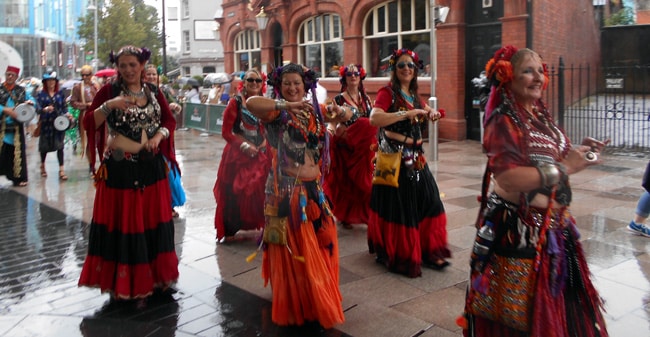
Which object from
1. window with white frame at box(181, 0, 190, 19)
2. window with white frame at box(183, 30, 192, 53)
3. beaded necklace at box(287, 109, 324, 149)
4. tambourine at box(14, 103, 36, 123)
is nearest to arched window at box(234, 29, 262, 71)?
tambourine at box(14, 103, 36, 123)

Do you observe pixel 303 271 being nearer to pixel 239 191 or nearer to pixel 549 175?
pixel 549 175

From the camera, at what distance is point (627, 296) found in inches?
191

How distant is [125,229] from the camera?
496cm

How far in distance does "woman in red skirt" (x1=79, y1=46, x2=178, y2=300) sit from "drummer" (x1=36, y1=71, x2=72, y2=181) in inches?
Answer: 279

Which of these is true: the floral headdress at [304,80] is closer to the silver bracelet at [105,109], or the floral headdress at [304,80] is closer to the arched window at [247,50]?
the silver bracelet at [105,109]

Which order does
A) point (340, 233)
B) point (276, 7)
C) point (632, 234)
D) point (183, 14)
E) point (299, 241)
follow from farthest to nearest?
point (183, 14) → point (276, 7) → point (340, 233) → point (632, 234) → point (299, 241)

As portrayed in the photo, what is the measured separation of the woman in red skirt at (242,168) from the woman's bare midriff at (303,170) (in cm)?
214

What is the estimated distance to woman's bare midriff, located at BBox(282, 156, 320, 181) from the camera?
4340 mm

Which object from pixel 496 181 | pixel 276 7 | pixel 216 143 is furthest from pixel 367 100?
pixel 276 7

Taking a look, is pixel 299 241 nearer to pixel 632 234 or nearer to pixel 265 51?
pixel 632 234

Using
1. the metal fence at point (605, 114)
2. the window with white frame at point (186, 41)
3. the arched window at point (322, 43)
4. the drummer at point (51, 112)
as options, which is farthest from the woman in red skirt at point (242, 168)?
the window with white frame at point (186, 41)

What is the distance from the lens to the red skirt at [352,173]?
22.5 ft

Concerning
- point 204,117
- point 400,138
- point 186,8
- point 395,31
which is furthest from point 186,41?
point 400,138

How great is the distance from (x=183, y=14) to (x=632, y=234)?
58943mm
